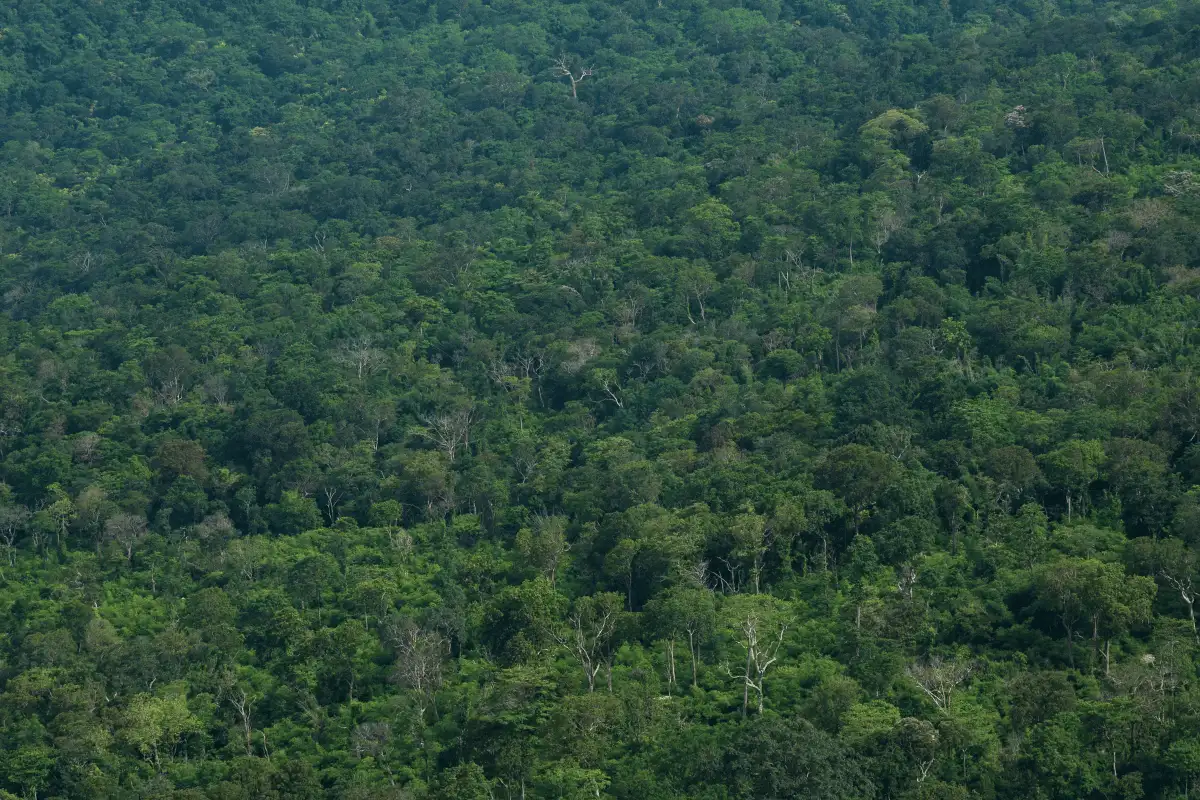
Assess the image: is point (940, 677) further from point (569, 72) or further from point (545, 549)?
point (569, 72)

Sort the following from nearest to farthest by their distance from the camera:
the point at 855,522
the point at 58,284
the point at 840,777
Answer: the point at 840,777 → the point at 855,522 → the point at 58,284

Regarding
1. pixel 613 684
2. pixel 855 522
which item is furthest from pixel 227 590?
pixel 855 522

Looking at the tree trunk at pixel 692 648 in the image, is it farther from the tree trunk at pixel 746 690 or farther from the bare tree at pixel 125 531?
the bare tree at pixel 125 531

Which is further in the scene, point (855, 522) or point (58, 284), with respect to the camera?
point (58, 284)

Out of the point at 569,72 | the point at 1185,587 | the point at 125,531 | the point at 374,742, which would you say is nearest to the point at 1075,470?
the point at 1185,587

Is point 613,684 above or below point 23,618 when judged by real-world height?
above

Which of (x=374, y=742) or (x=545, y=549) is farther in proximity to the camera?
(x=545, y=549)

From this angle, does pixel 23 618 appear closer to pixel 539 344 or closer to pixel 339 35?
pixel 539 344
